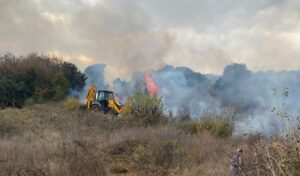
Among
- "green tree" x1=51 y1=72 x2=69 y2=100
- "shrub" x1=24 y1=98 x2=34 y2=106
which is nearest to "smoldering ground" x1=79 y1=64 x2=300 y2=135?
"green tree" x1=51 y1=72 x2=69 y2=100

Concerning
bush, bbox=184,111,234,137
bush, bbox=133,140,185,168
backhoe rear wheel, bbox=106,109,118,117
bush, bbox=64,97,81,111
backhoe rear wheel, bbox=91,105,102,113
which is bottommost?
bush, bbox=133,140,185,168

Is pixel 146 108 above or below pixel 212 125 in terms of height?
above

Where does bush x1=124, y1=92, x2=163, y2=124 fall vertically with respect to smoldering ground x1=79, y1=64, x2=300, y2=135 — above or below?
below

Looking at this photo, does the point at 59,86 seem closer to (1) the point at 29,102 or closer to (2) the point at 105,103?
(1) the point at 29,102

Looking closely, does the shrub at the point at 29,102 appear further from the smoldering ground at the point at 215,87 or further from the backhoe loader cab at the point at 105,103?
the smoldering ground at the point at 215,87

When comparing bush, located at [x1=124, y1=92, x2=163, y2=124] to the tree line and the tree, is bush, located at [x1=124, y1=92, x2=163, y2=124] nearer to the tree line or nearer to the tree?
the tree line

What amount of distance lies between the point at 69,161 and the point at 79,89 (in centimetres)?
3791

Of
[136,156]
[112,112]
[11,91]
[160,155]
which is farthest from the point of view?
[11,91]

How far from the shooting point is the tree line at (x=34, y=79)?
35125 millimetres

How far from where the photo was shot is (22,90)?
118ft

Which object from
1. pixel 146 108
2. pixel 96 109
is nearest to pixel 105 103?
pixel 96 109

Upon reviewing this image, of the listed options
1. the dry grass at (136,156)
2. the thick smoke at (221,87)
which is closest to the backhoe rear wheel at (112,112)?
the thick smoke at (221,87)

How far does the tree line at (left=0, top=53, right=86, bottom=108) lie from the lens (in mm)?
35125

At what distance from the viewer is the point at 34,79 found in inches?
1538
